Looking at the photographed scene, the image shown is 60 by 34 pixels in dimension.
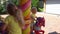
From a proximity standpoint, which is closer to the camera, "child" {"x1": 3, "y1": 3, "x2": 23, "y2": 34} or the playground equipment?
"child" {"x1": 3, "y1": 3, "x2": 23, "y2": 34}

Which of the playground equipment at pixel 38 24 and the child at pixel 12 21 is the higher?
the child at pixel 12 21

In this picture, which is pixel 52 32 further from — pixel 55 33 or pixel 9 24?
pixel 9 24

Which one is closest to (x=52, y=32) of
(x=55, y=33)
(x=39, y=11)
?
(x=55, y=33)

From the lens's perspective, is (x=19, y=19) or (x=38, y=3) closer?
(x=19, y=19)

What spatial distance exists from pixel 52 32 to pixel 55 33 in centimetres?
20

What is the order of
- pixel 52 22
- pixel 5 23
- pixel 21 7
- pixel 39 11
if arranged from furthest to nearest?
pixel 39 11
pixel 52 22
pixel 21 7
pixel 5 23

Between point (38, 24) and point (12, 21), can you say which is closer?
point (12, 21)

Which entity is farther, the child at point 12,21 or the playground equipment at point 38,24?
the playground equipment at point 38,24

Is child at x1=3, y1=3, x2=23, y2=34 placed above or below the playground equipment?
above

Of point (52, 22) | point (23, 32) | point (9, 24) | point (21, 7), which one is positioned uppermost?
point (21, 7)

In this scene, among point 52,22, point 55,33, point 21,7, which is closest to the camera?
point 21,7

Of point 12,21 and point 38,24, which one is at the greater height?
point 12,21

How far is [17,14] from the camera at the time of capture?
388cm

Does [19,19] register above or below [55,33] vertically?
above
